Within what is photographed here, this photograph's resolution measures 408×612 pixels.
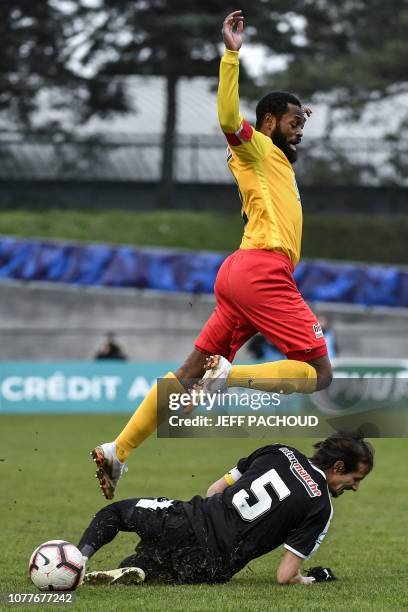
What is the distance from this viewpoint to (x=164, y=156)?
3762 centimetres

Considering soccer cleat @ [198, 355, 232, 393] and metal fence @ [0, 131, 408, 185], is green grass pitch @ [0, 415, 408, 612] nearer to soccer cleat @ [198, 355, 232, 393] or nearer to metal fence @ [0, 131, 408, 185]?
soccer cleat @ [198, 355, 232, 393]

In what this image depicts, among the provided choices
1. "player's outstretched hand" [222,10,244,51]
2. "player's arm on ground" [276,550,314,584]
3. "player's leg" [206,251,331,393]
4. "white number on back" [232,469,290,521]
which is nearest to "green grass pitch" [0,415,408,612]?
"player's arm on ground" [276,550,314,584]

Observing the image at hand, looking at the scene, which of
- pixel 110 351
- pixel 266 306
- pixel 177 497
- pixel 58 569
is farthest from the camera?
pixel 110 351

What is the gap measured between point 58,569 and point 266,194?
2682 millimetres

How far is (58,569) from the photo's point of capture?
23.0ft

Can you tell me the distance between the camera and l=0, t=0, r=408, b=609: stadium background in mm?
27609

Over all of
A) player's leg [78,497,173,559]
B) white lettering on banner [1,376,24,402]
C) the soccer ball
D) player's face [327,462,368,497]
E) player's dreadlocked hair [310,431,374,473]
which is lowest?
white lettering on banner [1,376,24,402]

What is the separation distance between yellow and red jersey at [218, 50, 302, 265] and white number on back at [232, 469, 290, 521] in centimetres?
150

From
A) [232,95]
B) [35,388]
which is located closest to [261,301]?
[232,95]

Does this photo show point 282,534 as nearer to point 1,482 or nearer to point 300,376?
point 300,376

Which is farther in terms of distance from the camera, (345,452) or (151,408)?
(151,408)

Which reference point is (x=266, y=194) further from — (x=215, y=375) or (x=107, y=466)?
(x=107, y=466)

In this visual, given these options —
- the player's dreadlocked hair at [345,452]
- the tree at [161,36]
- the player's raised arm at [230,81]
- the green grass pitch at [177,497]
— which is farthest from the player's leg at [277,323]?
the tree at [161,36]

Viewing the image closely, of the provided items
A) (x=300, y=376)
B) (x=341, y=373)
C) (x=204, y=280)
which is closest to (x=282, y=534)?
(x=300, y=376)
